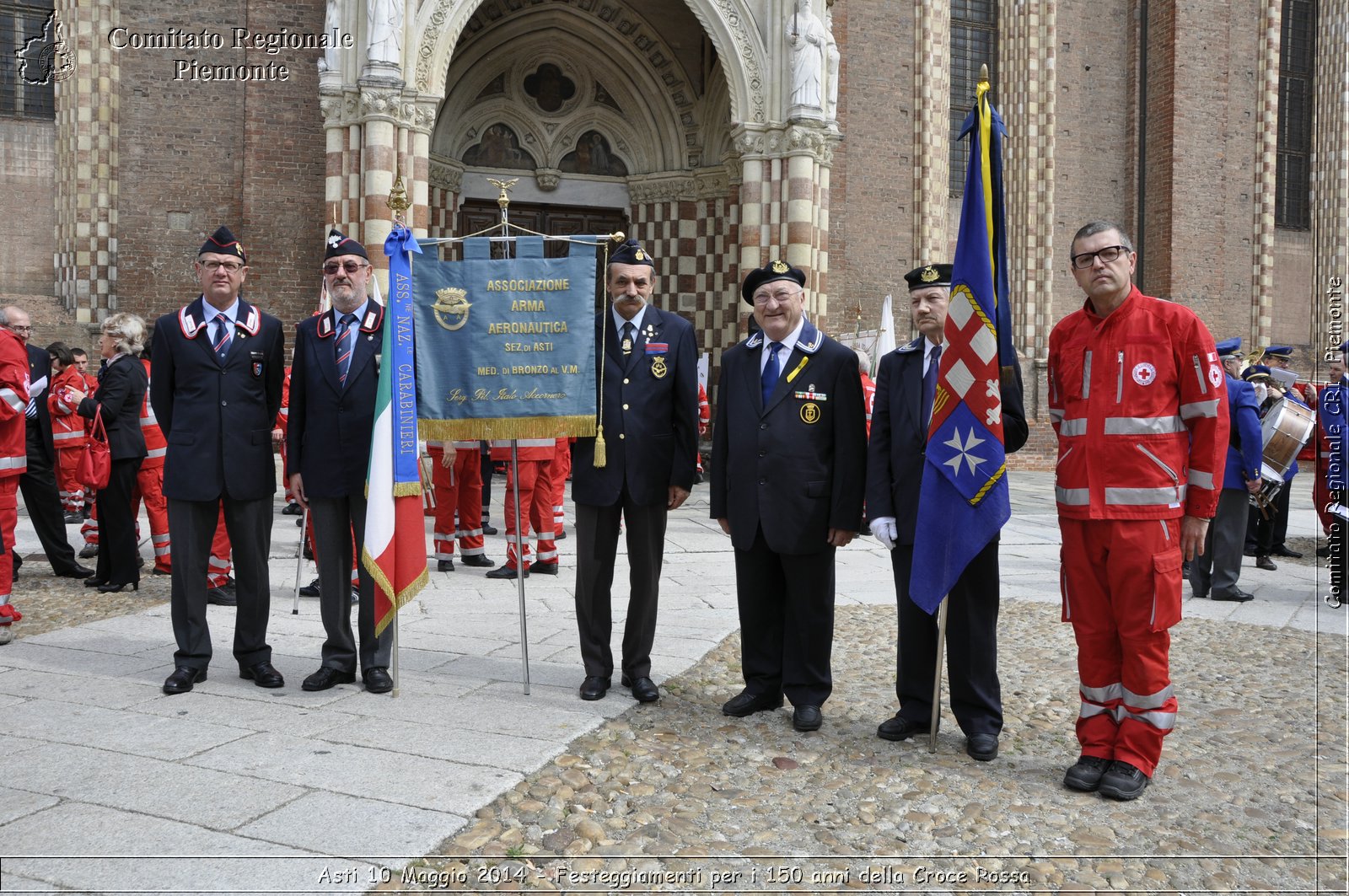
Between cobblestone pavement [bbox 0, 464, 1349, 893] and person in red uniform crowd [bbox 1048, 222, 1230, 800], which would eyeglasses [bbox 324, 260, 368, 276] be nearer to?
cobblestone pavement [bbox 0, 464, 1349, 893]

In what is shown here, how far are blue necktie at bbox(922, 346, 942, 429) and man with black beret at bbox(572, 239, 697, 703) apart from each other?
1.08m

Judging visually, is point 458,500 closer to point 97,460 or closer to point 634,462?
point 97,460

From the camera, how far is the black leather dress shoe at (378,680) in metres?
4.91

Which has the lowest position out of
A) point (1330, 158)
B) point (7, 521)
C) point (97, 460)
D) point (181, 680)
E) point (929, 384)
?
point (181, 680)

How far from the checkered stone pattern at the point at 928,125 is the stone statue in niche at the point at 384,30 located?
33.7ft

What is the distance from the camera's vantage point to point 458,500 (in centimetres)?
852

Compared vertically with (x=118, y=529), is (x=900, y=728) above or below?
below

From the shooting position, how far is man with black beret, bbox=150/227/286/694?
4973mm

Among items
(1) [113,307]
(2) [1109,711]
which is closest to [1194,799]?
(2) [1109,711]

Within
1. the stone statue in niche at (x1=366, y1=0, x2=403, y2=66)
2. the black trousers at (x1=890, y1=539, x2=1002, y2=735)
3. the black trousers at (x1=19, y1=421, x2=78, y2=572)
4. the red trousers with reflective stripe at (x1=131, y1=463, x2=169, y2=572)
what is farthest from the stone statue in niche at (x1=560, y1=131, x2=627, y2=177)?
the black trousers at (x1=890, y1=539, x2=1002, y2=735)

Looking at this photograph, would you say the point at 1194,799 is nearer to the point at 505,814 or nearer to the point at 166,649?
the point at 505,814

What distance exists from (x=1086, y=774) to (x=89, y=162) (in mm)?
15225

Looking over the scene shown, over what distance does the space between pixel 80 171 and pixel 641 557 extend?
13219 millimetres

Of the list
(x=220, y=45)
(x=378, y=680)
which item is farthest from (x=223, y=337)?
(x=220, y=45)
